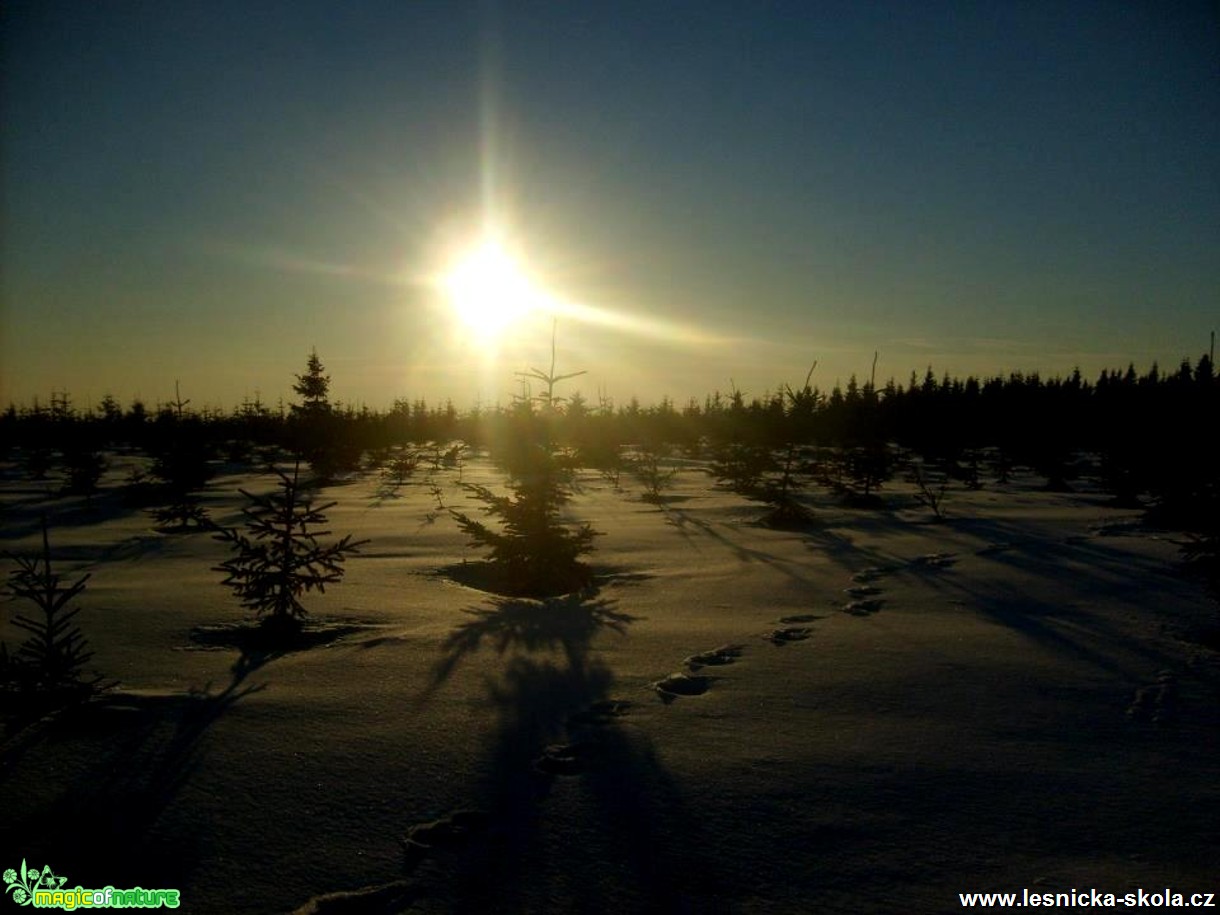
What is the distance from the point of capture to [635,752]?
10.6 ft

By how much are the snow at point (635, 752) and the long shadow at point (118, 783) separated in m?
0.01

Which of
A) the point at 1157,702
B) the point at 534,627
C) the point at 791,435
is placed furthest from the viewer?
the point at 791,435

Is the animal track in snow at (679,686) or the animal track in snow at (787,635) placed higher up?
the animal track in snow at (787,635)

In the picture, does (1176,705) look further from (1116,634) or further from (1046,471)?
(1046,471)

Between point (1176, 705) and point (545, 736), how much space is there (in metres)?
3.47

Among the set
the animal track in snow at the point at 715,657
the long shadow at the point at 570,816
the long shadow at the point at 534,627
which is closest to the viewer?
the long shadow at the point at 570,816

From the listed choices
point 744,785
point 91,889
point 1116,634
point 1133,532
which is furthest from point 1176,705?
point 1133,532

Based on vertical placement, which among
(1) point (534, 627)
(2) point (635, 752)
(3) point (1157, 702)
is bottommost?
(1) point (534, 627)

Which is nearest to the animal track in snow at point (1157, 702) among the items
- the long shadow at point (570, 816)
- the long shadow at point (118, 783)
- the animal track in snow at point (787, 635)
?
the animal track in snow at point (787, 635)

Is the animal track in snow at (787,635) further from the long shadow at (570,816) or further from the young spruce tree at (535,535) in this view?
the young spruce tree at (535,535)

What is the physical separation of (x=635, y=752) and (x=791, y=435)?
9984 millimetres

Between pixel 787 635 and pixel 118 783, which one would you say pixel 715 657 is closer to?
pixel 787 635

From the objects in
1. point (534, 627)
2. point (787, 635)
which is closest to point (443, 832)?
point (534, 627)

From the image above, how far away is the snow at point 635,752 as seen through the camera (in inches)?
93.2
